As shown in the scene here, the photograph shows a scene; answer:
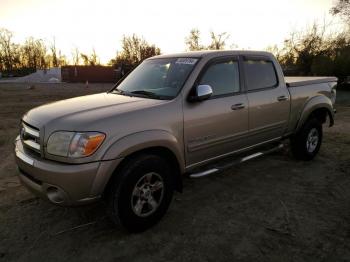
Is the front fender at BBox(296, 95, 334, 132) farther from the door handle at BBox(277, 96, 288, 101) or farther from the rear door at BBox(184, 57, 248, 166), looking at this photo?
the rear door at BBox(184, 57, 248, 166)

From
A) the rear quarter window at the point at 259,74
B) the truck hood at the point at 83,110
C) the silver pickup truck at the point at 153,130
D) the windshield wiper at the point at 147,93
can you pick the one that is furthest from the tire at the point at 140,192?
the rear quarter window at the point at 259,74

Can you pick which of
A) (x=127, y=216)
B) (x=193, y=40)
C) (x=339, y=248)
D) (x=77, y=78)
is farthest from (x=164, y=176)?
(x=77, y=78)

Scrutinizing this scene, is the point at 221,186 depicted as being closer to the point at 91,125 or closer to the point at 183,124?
the point at 183,124

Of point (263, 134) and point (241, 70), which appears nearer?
point (241, 70)

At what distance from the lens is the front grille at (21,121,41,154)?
3096 millimetres

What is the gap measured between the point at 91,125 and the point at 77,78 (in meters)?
47.5

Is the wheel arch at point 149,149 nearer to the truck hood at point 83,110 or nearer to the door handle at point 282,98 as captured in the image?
the truck hood at point 83,110

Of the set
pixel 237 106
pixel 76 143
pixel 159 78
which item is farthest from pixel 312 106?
pixel 76 143

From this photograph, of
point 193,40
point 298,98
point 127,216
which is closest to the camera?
point 127,216

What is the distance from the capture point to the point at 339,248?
9.86ft

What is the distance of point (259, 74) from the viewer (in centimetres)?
464

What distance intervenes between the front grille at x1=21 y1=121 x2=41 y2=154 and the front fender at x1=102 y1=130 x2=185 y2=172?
2.48ft

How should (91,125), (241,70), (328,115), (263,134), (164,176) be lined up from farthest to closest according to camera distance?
(328,115) < (263,134) < (241,70) < (164,176) < (91,125)

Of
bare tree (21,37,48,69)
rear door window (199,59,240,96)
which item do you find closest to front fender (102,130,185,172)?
rear door window (199,59,240,96)
